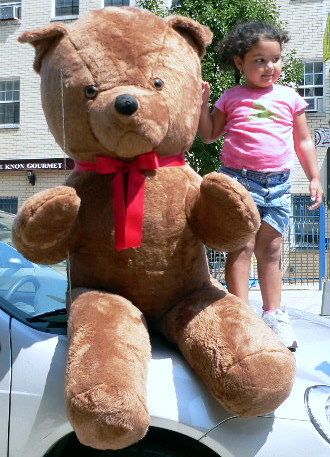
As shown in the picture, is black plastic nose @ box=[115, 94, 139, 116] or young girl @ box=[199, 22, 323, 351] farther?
young girl @ box=[199, 22, 323, 351]

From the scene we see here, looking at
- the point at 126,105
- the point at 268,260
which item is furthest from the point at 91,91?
A: the point at 268,260

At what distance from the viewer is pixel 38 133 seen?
17.7 meters

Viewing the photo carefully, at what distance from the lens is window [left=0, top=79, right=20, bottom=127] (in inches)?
708

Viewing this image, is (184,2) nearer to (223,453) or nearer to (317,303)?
(317,303)

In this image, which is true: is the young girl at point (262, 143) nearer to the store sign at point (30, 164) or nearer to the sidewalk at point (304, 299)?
the sidewalk at point (304, 299)

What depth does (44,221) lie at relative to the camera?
2.33 meters

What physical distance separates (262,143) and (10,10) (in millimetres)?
16376

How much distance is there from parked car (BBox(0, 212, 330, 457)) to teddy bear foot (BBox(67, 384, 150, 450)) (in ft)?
0.65

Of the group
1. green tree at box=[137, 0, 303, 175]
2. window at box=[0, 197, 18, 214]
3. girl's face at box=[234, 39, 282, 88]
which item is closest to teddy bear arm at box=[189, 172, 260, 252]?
girl's face at box=[234, 39, 282, 88]

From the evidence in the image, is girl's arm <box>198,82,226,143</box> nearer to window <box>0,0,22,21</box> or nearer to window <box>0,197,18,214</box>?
window <box>0,197,18,214</box>

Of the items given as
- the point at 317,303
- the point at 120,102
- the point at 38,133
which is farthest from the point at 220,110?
the point at 38,133

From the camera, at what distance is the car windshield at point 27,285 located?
2736 millimetres

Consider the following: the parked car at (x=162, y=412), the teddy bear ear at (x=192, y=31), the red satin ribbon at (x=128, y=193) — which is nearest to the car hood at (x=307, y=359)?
the parked car at (x=162, y=412)

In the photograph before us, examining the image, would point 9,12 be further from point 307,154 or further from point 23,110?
point 307,154
